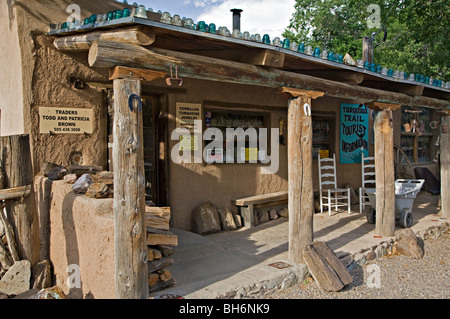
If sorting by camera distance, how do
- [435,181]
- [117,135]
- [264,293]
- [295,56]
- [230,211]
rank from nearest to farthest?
[117,135]
[264,293]
[295,56]
[230,211]
[435,181]

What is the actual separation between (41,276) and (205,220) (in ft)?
8.39

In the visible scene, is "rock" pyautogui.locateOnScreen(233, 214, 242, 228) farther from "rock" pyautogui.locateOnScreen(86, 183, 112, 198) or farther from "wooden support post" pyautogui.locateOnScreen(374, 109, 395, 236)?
"rock" pyautogui.locateOnScreen(86, 183, 112, 198)

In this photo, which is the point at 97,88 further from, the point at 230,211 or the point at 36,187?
the point at 230,211

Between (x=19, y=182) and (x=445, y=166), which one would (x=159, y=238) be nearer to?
(x=19, y=182)

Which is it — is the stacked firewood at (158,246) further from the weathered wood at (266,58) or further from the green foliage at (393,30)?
the green foliage at (393,30)

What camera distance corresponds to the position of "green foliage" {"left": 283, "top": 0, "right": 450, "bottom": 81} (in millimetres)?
9070

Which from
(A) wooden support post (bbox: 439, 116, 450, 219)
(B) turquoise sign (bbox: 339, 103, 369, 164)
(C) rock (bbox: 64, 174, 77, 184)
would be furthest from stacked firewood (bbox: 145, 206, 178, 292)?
(A) wooden support post (bbox: 439, 116, 450, 219)

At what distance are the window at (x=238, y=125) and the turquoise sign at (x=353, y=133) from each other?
2361mm

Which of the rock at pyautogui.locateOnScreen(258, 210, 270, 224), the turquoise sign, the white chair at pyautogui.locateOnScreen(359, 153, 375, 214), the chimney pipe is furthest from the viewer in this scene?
the turquoise sign

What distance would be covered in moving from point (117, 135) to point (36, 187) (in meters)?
2.06

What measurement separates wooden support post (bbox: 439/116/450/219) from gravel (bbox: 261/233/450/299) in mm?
1899

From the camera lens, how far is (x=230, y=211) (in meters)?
6.94

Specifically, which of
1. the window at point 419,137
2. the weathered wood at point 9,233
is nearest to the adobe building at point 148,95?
the weathered wood at point 9,233

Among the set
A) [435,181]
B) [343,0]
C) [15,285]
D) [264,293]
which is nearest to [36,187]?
[15,285]
